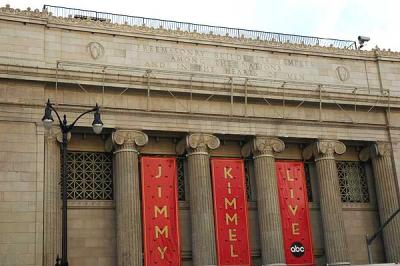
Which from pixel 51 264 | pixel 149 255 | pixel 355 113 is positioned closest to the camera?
pixel 51 264

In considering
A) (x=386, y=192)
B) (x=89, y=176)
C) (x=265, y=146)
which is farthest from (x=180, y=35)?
(x=386, y=192)

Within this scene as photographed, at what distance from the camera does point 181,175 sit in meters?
33.0

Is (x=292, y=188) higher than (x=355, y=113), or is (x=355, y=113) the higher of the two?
(x=355, y=113)

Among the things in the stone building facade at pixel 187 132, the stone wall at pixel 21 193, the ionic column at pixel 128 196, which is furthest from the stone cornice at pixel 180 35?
the ionic column at pixel 128 196

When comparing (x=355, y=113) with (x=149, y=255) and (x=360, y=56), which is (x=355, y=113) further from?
(x=149, y=255)

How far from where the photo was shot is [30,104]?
95.6 feet

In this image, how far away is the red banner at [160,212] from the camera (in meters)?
30.1

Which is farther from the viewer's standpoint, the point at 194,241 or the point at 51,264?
the point at 194,241

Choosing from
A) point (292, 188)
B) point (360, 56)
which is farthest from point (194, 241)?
point (360, 56)

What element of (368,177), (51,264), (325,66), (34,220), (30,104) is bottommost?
(51,264)

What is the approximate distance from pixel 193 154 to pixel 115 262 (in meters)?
6.36

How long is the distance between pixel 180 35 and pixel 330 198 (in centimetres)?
1146

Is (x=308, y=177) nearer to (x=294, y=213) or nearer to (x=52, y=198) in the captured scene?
(x=294, y=213)

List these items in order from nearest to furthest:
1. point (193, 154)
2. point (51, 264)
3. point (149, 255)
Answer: point (51, 264), point (149, 255), point (193, 154)
